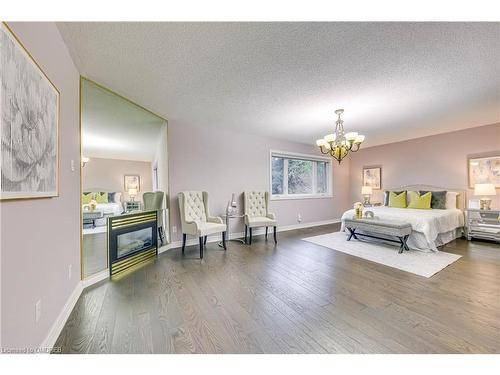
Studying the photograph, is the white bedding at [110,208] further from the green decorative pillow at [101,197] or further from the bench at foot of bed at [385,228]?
the bench at foot of bed at [385,228]

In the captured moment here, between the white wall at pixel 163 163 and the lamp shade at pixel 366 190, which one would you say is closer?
the white wall at pixel 163 163

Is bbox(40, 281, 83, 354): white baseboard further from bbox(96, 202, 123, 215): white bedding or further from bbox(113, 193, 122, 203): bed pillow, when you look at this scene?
bbox(113, 193, 122, 203): bed pillow

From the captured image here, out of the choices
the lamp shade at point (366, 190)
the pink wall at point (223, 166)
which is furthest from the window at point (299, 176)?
the lamp shade at point (366, 190)

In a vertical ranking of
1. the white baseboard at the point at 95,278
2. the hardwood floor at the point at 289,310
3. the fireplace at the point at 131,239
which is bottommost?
the hardwood floor at the point at 289,310

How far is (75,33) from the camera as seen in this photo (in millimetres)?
1579

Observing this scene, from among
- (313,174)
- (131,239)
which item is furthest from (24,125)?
(313,174)

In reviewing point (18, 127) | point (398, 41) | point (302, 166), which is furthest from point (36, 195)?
point (302, 166)

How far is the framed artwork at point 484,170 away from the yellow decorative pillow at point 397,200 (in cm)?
115

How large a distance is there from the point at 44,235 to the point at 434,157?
671 centimetres

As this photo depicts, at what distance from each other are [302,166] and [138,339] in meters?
5.12

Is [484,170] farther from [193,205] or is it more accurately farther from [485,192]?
[193,205]

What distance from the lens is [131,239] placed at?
8.98 ft

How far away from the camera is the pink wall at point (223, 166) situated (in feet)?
11.8
